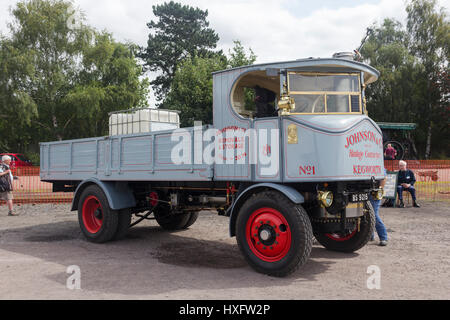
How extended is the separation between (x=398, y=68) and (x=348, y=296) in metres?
34.1

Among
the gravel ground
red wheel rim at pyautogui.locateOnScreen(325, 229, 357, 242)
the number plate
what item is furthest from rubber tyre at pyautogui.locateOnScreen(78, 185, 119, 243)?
the number plate

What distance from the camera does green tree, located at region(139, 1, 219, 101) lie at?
42125 millimetres

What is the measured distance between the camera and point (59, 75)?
1240 inches

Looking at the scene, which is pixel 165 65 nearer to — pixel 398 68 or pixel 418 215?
pixel 398 68

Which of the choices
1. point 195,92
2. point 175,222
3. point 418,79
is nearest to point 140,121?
point 175,222

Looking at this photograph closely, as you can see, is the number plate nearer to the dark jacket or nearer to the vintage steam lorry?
the vintage steam lorry

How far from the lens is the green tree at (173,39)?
4212cm

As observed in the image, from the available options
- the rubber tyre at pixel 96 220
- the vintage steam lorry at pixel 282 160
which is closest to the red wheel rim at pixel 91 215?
the rubber tyre at pixel 96 220

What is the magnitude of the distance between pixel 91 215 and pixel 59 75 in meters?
26.5

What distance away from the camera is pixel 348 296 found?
15.2 feet

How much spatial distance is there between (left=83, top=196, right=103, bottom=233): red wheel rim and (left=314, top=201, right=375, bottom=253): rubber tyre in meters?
4.29

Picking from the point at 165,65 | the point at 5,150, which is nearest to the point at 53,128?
the point at 5,150

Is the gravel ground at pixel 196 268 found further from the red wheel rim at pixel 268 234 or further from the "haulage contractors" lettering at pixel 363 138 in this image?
the "haulage contractors" lettering at pixel 363 138

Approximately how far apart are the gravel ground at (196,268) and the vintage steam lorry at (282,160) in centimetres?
50
